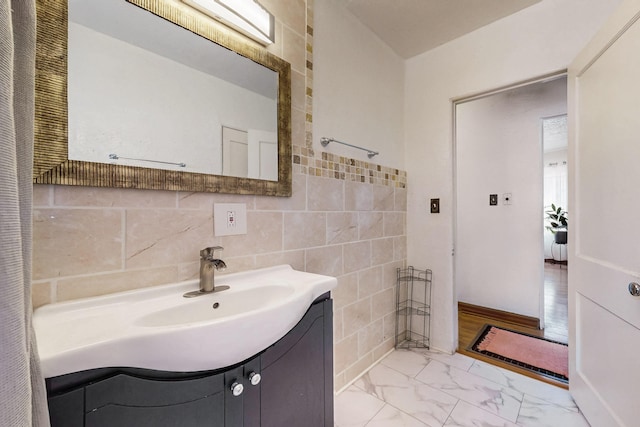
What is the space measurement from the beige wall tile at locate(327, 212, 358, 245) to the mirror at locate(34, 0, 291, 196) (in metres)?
0.41

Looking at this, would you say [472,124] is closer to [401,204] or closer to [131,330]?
[401,204]

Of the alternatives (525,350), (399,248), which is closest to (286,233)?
(399,248)

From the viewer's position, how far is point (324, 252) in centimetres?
151

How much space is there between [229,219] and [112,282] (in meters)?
0.42

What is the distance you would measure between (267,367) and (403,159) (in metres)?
1.85

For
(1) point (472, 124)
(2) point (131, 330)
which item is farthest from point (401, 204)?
(2) point (131, 330)

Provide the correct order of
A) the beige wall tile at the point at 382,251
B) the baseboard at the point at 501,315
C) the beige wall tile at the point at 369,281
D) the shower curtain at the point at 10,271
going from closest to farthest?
the shower curtain at the point at 10,271 < the beige wall tile at the point at 369,281 < the beige wall tile at the point at 382,251 < the baseboard at the point at 501,315

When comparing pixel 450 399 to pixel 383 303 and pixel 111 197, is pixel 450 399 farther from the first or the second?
pixel 111 197

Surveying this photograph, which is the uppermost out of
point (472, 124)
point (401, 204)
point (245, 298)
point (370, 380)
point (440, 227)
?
point (472, 124)

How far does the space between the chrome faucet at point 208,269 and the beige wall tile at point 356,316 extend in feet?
2.96

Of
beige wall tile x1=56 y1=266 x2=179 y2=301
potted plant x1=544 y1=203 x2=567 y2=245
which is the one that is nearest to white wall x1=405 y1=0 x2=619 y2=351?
beige wall tile x1=56 y1=266 x2=179 y2=301

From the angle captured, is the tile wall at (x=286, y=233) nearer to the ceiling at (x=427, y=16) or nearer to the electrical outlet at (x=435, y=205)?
the electrical outlet at (x=435, y=205)

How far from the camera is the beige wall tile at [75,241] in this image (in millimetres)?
724

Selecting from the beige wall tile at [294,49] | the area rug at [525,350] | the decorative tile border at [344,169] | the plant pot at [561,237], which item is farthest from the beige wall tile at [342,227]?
the plant pot at [561,237]
